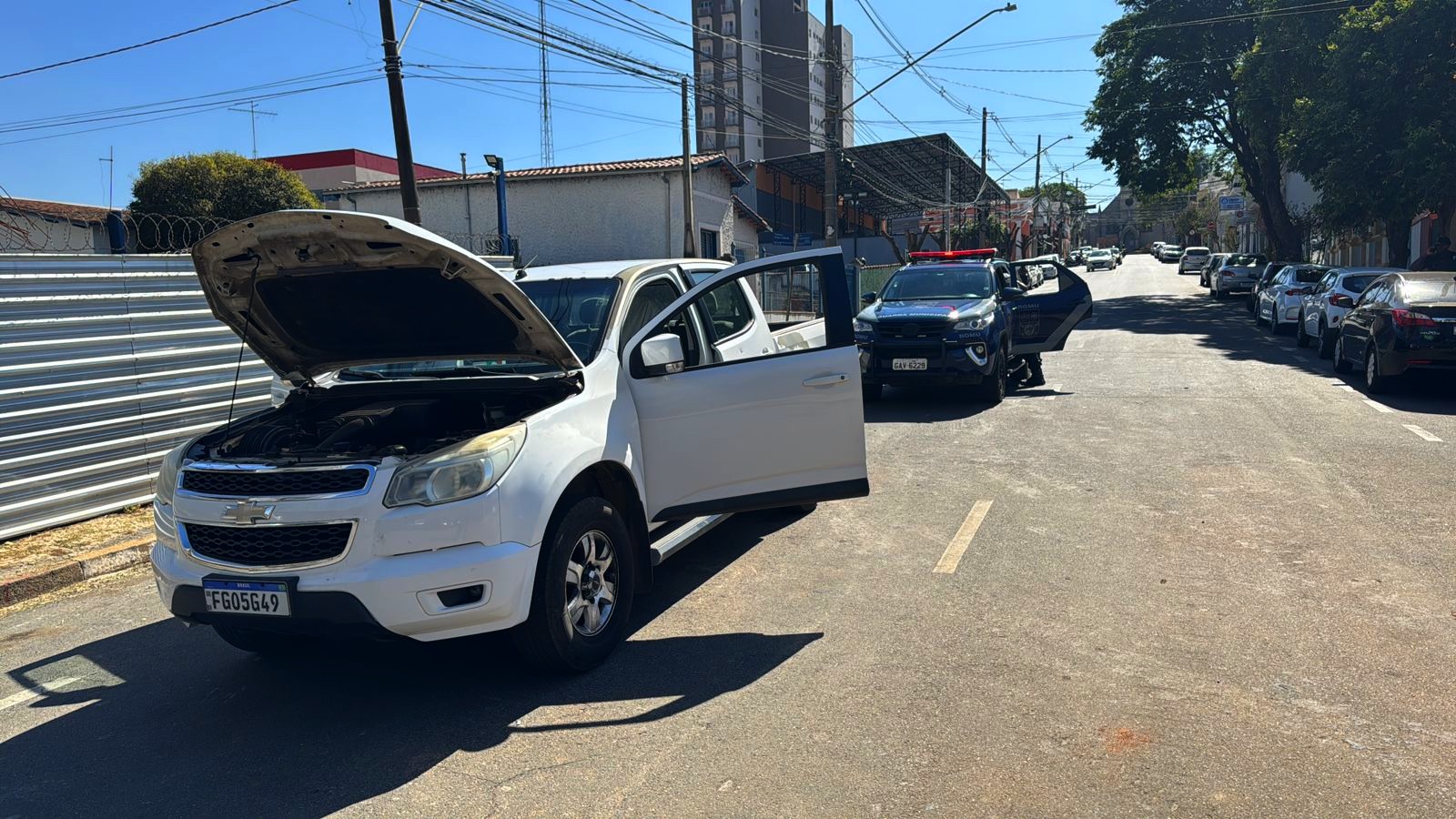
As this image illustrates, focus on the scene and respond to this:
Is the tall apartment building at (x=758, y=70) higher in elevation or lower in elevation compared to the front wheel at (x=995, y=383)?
higher

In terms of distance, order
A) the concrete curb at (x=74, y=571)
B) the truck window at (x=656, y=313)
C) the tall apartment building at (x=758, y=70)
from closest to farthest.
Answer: the truck window at (x=656, y=313) < the concrete curb at (x=74, y=571) < the tall apartment building at (x=758, y=70)

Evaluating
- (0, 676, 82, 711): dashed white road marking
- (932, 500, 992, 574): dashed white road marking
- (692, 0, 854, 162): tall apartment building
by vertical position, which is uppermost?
(692, 0, 854, 162): tall apartment building

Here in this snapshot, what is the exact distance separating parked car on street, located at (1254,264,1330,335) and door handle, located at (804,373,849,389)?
19.1m

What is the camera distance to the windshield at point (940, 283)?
13031 millimetres

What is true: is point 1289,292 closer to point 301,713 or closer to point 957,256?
point 957,256

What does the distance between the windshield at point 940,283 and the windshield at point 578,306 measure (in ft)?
26.6

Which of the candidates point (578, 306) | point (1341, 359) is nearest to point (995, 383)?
point (1341, 359)

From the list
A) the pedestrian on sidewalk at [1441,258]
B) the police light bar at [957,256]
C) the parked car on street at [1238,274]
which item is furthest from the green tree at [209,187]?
the parked car on street at [1238,274]

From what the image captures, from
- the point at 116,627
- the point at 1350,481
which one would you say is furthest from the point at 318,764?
the point at 1350,481

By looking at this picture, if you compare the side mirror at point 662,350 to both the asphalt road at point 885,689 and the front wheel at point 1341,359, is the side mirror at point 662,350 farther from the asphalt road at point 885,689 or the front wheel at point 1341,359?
the front wheel at point 1341,359

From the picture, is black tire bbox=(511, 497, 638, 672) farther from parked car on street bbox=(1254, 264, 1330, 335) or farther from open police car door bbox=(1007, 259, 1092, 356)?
parked car on street bbox=(1254, 264, 1330, 335)

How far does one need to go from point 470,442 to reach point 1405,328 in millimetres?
11604

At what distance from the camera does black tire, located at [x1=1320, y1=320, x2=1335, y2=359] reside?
16531mm

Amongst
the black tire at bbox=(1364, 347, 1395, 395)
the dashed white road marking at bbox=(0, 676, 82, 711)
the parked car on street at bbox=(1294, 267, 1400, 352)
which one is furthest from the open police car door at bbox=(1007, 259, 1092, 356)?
the dashed white road marking at bbox=(0, 676, 82, 711)
